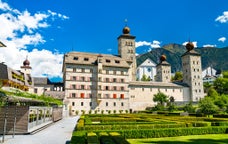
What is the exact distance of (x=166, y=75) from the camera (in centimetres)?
9525

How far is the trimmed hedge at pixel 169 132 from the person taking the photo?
1722cm

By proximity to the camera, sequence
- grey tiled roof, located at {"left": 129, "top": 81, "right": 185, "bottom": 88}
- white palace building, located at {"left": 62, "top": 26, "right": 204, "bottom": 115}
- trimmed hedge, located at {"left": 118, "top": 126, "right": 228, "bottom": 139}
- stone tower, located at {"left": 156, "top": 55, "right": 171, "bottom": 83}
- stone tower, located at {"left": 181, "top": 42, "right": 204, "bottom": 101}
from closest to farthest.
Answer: trimmed hedge, located at {"left": 118, "top": 126, "right": 228, "bottom": 139}, white palace building, located at {"left": 62, "top": 26, "right": 204, "bottom": 115}, grey tiled roof, located at {"left": 129, "top": 81, "right": 185, "bottom": 88}, stone tower, located at {"left": 181, "top": 42, "right": 204, "bottom": 101}, stone tower, located at {"left": 156, "top": 55, "right": 171, "bottom": 83}

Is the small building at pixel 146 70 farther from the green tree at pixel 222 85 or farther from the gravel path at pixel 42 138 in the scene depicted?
the gravel path at pixel 42 138

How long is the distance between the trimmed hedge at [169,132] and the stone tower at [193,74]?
6163cm

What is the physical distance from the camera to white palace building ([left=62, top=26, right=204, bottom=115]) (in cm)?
6116

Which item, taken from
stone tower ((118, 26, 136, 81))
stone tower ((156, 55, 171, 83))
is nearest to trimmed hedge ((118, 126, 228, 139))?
stone tower ((118, 26, 136, 81))

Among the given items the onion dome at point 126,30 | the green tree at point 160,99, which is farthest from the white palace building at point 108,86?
the green tree at point 160,99

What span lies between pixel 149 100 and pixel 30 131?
55.6m

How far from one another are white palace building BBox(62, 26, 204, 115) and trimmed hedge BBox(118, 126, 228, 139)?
4026cm

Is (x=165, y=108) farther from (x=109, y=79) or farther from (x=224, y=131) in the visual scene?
(x=224, y=131)

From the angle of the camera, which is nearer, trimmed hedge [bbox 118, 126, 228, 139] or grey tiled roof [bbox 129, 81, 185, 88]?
trimmed hedge [bbox 118, 126, 228, 139]

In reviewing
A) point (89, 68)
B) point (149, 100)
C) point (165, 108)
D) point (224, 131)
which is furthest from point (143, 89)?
point (224, 131)

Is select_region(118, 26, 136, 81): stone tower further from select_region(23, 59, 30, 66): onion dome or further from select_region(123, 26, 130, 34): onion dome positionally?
select_region(23, 59, 30, 66): onion dome

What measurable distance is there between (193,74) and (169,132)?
222 feet
